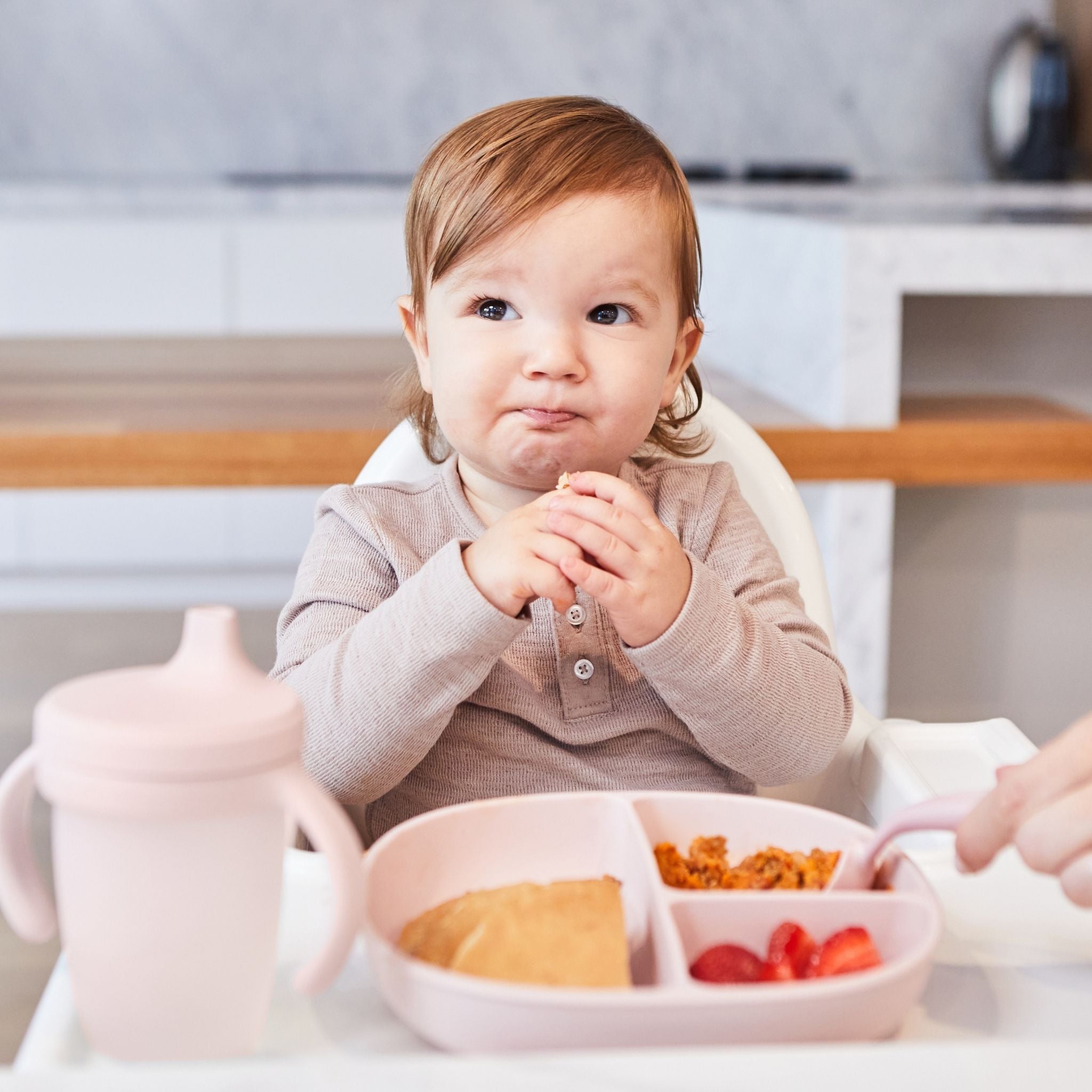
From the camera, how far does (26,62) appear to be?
11.5ft

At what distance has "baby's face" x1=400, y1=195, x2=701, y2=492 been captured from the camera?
0.90 metres

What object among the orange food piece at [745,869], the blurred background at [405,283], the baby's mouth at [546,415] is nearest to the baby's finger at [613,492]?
the baby's mouth at [546,415]

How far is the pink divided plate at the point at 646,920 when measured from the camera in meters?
0.47

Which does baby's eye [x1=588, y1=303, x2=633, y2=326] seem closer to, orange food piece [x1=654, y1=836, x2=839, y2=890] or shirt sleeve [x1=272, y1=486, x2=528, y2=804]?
shirt sleeve [x1=272, y1=486, x2=528, y2=804]

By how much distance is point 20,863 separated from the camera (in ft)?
1.63

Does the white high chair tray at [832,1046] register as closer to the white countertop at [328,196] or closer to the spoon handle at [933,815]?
the spoon handle at [933,815]

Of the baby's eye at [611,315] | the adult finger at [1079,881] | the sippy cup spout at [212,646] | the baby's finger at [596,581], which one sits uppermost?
the baby's eye at [611,315]

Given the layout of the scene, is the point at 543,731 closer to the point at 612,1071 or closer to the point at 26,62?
the point at 612,1071

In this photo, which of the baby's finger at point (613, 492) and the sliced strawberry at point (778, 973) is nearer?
the sliced strawberry at point (778, 973)

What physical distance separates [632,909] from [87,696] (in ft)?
0.87

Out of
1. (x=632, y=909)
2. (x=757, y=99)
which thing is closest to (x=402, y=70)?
(x=757, y=99)

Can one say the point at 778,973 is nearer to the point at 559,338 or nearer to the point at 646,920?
the point at 646,920

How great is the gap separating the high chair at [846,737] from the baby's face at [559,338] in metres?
0.25

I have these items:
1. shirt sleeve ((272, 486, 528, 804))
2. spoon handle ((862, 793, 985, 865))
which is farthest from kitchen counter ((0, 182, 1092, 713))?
spoon handle ((862, 793, 985, 865))
